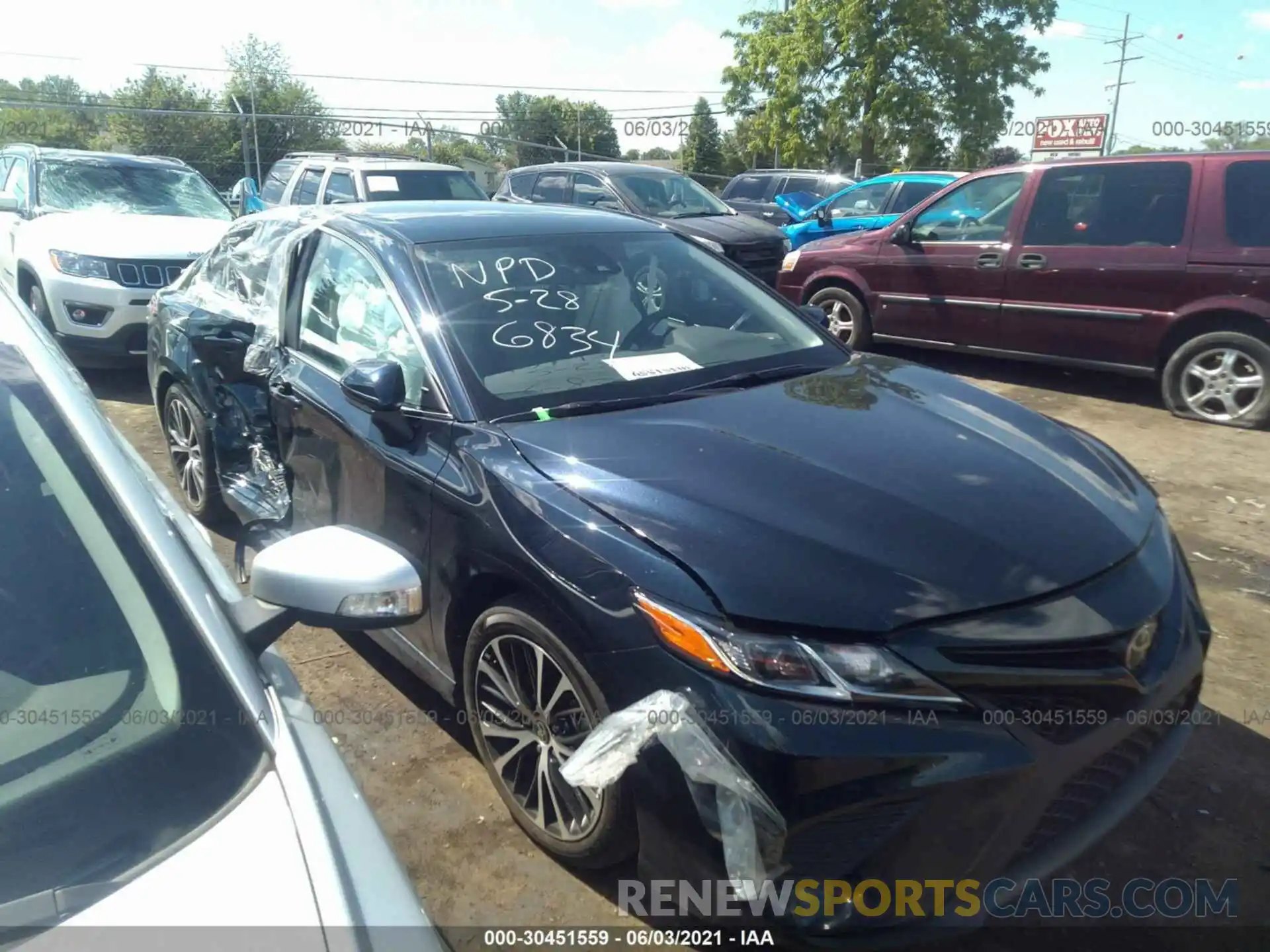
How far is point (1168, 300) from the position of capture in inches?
250

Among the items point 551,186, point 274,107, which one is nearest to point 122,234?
point 551,186

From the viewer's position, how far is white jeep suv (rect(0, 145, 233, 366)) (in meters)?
6.86

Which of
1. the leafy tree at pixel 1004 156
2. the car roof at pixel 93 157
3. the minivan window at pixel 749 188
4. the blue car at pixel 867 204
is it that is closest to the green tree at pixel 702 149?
the leafy tree at pixel 1004 156

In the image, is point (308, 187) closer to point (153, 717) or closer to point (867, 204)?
point (867, 204)

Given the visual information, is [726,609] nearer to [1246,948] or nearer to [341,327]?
[1246,948]

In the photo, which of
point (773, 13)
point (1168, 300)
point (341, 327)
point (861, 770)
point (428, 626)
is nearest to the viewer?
point (861, 770)

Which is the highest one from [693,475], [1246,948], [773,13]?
[773,13]

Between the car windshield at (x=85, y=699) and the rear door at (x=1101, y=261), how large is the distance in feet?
21.9

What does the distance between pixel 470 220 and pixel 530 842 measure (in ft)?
7.19

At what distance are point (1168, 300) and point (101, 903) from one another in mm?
6951

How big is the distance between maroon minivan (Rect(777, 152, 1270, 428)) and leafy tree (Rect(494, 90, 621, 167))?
36.6 meters

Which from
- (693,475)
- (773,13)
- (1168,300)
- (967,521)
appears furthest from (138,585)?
(773,13)

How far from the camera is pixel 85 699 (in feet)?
4.48

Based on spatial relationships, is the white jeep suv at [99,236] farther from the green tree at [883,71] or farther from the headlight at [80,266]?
the green tree at [883,71]
